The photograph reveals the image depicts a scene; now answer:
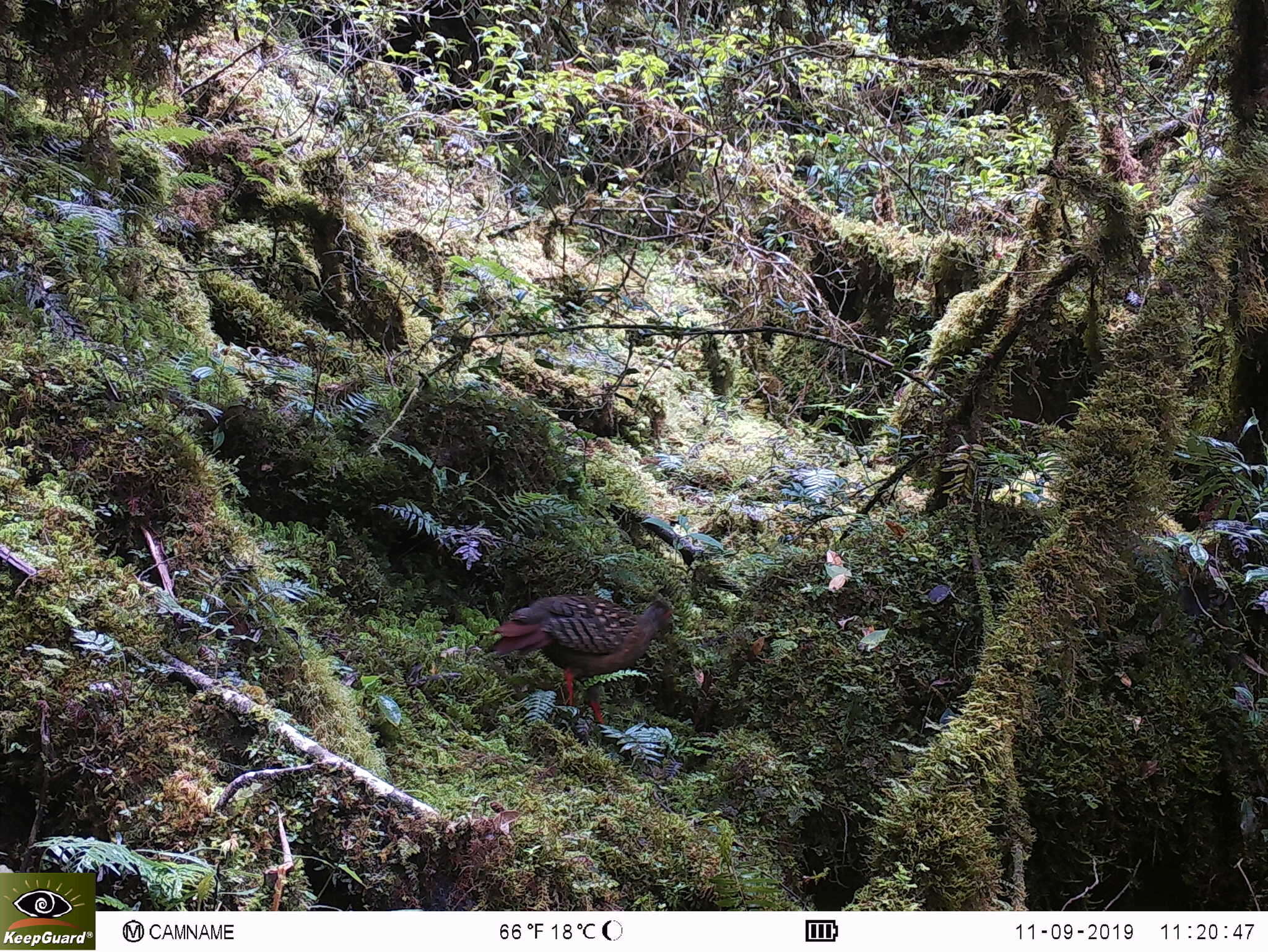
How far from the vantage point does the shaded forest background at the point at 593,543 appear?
2.10 metres

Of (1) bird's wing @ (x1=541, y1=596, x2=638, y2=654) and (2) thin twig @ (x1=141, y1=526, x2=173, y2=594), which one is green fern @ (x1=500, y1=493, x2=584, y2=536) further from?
(2) thin twig @ (x1=141, y1=526, x2=173, y2=594)

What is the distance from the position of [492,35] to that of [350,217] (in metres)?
3.38

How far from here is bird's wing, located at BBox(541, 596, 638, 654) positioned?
310 cm

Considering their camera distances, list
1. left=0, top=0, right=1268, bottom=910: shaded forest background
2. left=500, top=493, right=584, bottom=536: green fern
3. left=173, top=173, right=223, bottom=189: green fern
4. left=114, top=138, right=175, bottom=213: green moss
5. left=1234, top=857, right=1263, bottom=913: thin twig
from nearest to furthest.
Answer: left=0, top=0, right=1268, bottom=910: shaded forest background
left=1234, top=857, right=1263, bottom=913: thin twig
left=500, top=493, right=584, bottom=536: green fern
left=114, top=138, right=175, bottom=213: green moss
left=173, top=173, right=223, bottom=189: green fern

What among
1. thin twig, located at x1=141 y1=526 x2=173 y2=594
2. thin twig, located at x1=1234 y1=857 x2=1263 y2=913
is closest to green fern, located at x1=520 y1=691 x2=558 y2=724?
thin twig, located at x1=141 y1=526 x2=173 y2=594

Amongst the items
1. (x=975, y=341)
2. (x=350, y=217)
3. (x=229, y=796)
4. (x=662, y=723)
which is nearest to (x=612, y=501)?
(x=662, y=723)

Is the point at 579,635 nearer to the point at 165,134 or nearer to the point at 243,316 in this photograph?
the point at 243,316

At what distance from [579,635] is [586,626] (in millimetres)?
46

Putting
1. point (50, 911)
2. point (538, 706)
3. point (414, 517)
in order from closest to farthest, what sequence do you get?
point (50, 911) < point (538, 706) < point (414, 517)

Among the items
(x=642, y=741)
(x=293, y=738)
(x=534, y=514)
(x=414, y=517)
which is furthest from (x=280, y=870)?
(x=534, y=514)

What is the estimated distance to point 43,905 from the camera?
163 centimetres
